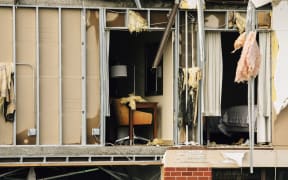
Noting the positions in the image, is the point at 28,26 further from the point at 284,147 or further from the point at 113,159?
the point at 284,147

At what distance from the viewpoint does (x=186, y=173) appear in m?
12.7

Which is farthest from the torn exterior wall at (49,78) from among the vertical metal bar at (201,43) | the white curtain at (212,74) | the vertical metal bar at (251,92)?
the vertical metal bar at (251,92)

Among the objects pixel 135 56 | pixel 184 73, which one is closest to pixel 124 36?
pixel 135 56

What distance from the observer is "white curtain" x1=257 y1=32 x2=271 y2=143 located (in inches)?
518

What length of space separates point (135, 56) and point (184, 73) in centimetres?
256

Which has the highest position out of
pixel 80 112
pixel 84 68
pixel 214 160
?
pixel 84 68

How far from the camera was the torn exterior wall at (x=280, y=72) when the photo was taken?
1303cm

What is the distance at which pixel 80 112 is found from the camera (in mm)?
12664

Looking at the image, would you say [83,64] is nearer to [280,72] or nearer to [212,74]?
[212,74]

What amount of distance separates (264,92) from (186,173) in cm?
209

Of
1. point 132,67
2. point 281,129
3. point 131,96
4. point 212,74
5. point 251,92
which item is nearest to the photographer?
point 251,92

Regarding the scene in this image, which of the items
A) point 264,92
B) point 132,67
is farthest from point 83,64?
point 264,92

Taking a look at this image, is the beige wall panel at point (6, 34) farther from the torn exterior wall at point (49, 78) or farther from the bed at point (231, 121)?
the bed at point (231, 121)

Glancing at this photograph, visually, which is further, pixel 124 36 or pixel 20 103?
pixel 124 36
